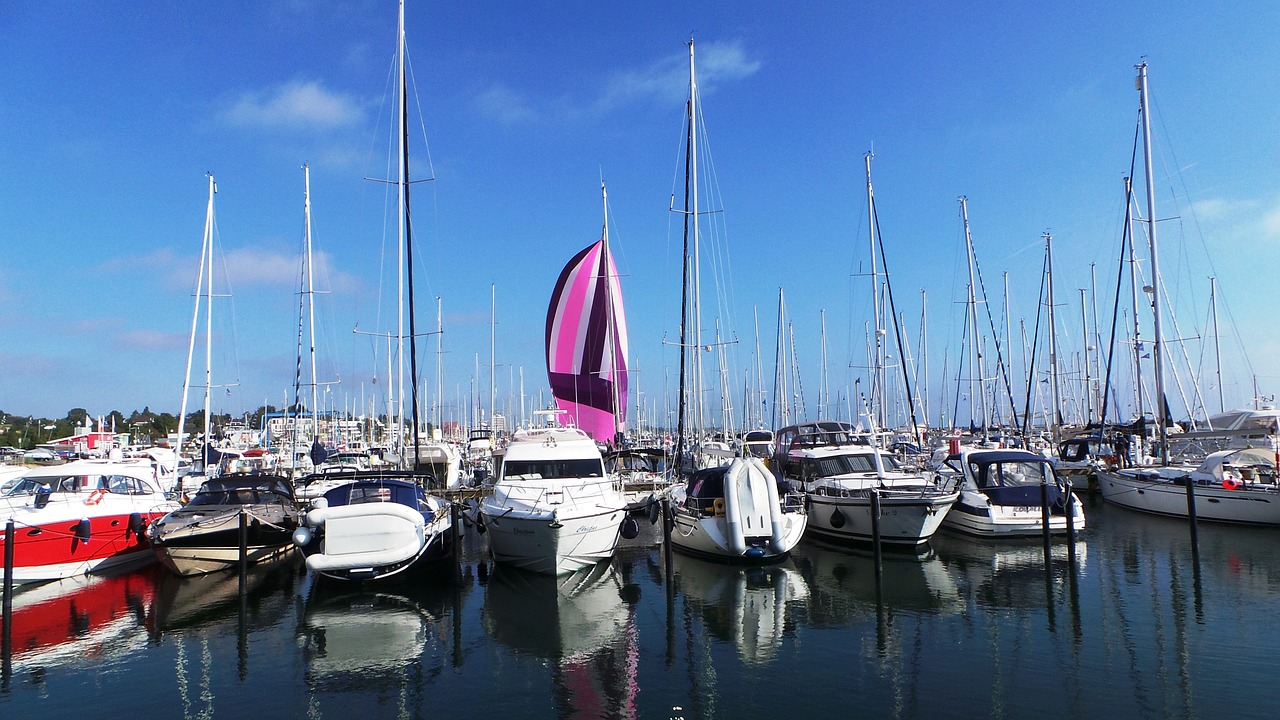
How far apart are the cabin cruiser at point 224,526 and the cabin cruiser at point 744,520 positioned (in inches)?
381

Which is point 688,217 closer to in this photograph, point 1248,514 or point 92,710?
point 1248,514

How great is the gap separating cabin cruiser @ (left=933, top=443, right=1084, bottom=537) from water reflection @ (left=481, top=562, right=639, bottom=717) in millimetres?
9999

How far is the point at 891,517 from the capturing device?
18.5m

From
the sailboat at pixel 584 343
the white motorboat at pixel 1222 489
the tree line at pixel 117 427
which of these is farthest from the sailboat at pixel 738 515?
the tree line at pixel 117 427

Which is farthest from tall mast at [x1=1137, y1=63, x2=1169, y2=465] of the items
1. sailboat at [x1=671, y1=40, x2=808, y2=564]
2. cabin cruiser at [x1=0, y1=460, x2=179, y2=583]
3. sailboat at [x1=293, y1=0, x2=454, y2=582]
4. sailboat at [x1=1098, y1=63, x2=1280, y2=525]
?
cabin cruiser at [x1=0, y1=460, x2=179, y2=583]

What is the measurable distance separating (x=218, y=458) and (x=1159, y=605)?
120 feet

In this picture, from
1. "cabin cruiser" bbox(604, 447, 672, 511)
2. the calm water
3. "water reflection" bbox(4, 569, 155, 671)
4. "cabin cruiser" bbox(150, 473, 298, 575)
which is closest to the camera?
the calm water

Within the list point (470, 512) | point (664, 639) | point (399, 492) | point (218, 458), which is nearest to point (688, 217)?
point (470, 512)

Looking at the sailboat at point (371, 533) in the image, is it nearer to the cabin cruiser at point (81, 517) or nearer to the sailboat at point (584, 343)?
the cabin cruiser at point (81, 517)

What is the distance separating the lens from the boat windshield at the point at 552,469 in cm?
1844

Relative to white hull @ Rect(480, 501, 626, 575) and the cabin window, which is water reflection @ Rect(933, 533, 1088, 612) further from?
white hull @ Rect(480, 501, 626, 575)

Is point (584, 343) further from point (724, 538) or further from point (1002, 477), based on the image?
point (1002, 477)

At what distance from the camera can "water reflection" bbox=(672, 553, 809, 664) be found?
1228 cm

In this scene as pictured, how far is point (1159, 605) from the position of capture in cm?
1362
